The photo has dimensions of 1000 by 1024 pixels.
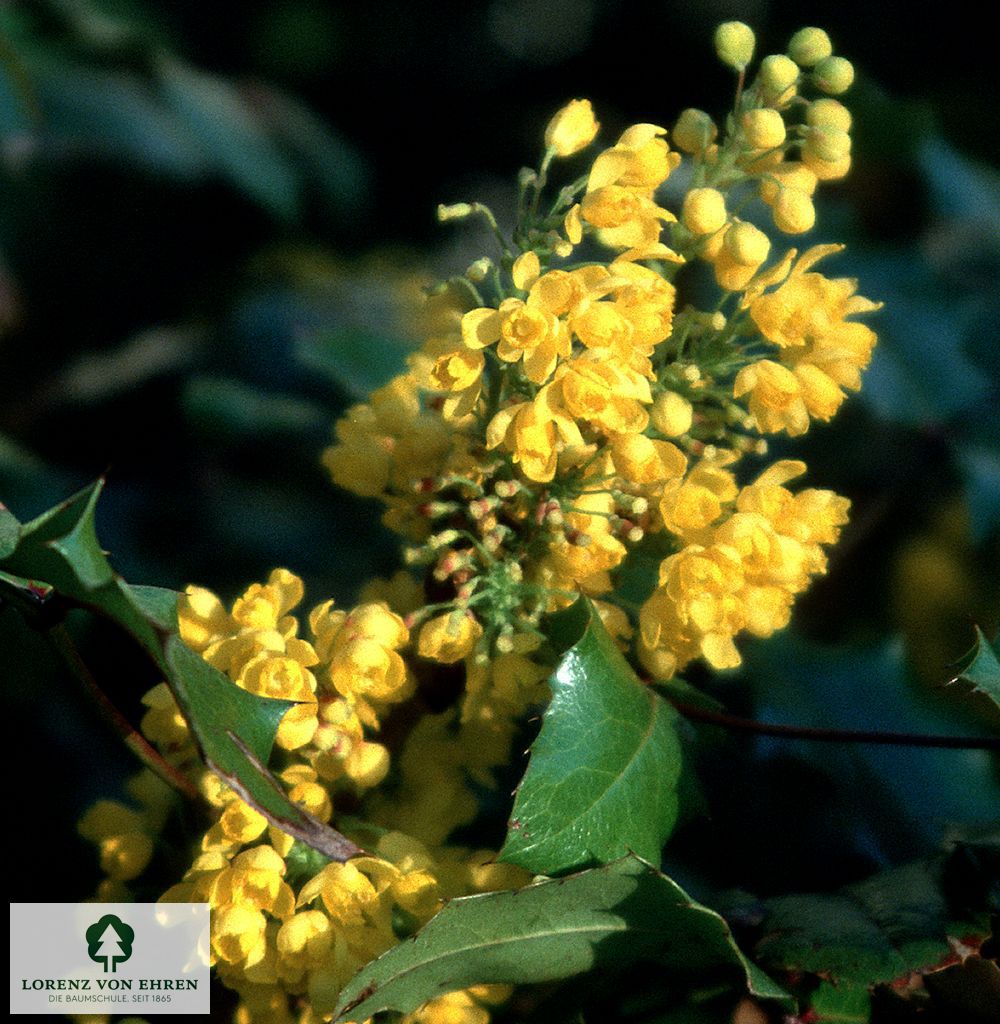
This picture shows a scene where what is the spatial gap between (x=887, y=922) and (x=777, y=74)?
0.72 metres

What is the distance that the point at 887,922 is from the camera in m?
1.07

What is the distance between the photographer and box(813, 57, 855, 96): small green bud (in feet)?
3.65

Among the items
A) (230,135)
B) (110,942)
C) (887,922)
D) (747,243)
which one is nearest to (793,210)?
(747,243)

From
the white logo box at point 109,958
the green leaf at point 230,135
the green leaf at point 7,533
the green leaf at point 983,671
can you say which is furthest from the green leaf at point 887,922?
the green leaf at point 230,135

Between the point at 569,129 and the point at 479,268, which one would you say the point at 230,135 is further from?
the point at 479,268

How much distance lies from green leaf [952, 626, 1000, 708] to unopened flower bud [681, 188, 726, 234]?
0.41m

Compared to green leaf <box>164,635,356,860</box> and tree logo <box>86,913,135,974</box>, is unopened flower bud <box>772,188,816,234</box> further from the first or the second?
tree logo <box>86,913,135,974</box>

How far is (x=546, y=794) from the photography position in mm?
1006

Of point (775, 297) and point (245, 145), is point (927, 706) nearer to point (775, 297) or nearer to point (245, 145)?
point (775, 297)

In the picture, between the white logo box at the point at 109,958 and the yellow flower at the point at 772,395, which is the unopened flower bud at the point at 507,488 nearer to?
the yellow flower at the point at 772,395

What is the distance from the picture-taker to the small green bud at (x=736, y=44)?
1.14 m

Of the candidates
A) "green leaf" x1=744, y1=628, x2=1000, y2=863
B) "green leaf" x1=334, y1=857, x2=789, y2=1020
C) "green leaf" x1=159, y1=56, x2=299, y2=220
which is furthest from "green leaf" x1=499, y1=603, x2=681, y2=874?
"green leaf" x1=159, y1=56, x2=299, y2=220

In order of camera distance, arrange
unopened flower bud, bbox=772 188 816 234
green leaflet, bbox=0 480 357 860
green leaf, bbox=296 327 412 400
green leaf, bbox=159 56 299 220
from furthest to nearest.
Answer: green leaf, bbox=159 56 299 220 → green leaf, bbox=296 327 412 400 → unopened flower bud, bbox=772 188 816 234 → green leaflet, bbox=0 480 357 860

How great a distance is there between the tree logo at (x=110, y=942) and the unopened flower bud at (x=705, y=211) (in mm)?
786
